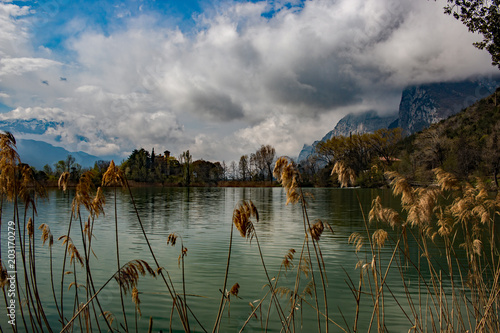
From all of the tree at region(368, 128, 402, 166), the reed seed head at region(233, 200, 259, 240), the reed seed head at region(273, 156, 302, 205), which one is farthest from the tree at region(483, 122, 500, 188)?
the reed seed head at region(233, 200, 259, 240)

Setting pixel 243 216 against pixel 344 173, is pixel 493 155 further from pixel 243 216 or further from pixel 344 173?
pixel 243 216

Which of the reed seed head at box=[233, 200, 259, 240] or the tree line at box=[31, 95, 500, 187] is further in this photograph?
the tree line at box=[31, 95, 500, 187]

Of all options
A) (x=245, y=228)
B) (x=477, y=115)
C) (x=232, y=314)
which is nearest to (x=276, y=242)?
(x=232, y=314)

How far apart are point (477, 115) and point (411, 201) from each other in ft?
283

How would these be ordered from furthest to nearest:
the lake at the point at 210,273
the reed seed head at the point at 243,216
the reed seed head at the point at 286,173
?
the lake at the point at 210,273 < the reed seed head at the point at 286,173 < the reed seed head at the point at 243,216

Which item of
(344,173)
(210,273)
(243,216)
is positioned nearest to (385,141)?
(210,273)

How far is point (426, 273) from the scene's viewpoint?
891 centimetres

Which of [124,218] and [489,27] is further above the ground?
[489,27]

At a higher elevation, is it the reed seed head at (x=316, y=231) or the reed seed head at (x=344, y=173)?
the reed seed head at (x=344, y=173)

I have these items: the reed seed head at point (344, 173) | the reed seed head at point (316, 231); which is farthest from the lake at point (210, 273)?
the reed seed head at point (316, 231)

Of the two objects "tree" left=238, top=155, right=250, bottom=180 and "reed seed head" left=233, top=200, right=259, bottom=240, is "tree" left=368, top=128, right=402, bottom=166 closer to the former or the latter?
"tree" left=238, top=155, right=250, bottom=180

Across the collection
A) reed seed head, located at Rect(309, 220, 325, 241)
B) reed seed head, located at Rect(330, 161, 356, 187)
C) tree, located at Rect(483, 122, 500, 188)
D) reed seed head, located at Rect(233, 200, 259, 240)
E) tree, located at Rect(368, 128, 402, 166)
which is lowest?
reed seed head, located at Rect(309, 220, 325, 241)

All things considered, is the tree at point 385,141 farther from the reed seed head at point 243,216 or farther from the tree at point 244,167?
the reed seed head at point 243,216

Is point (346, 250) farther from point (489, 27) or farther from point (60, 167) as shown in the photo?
point (60, 167)
